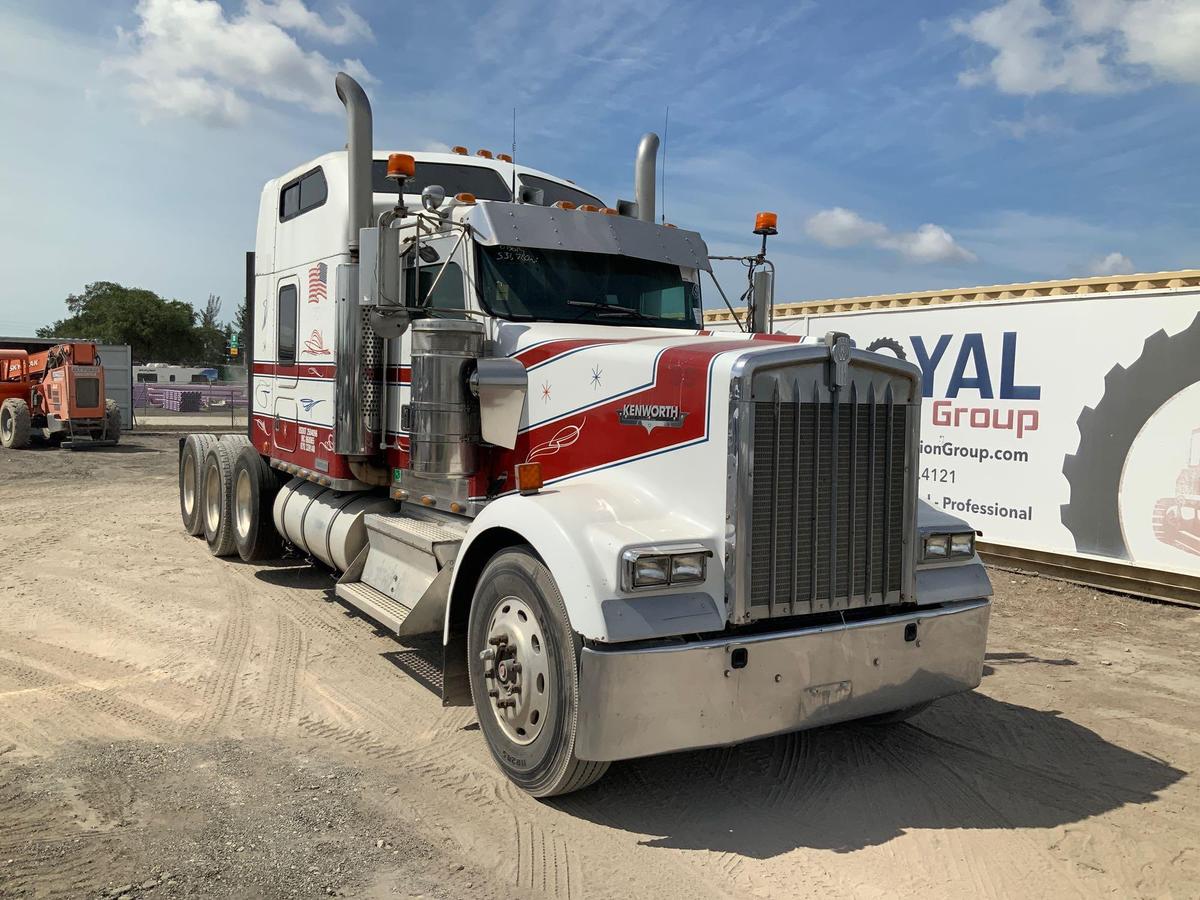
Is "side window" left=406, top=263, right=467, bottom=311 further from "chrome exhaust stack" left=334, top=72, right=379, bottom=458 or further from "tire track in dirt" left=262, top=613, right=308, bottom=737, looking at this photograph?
"tire track in dirt" left=262, top=613, right=308, bottom=737

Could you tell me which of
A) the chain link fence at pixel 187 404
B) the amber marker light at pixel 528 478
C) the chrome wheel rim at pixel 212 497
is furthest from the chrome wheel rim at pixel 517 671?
the chain link fence at pixel 187 404

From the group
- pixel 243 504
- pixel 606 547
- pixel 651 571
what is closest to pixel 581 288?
pixel 606 547

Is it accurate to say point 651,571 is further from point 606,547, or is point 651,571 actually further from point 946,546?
point 946,546

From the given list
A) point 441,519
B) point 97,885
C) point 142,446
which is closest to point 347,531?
point 441,519

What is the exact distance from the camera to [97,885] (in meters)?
3.50

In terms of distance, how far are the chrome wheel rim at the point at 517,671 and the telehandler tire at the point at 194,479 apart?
6.94 m

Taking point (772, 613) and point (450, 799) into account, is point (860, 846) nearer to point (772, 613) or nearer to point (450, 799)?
point (772, 613)

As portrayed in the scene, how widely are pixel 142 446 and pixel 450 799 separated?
74.8 ft

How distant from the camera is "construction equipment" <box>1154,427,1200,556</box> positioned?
27.4 ft

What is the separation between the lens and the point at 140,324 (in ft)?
202

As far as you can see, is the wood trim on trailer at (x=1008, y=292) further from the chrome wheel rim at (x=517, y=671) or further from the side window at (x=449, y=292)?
the chrome wheel rim at (x=517, y=671)

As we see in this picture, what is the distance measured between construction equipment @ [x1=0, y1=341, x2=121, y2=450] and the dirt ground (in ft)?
57.3

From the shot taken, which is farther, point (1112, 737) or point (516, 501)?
point (1112, 737)

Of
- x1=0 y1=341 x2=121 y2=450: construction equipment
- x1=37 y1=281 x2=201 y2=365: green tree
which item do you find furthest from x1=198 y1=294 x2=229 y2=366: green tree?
x1=0 y1=341 x2=121 y2=450: construction equipment
